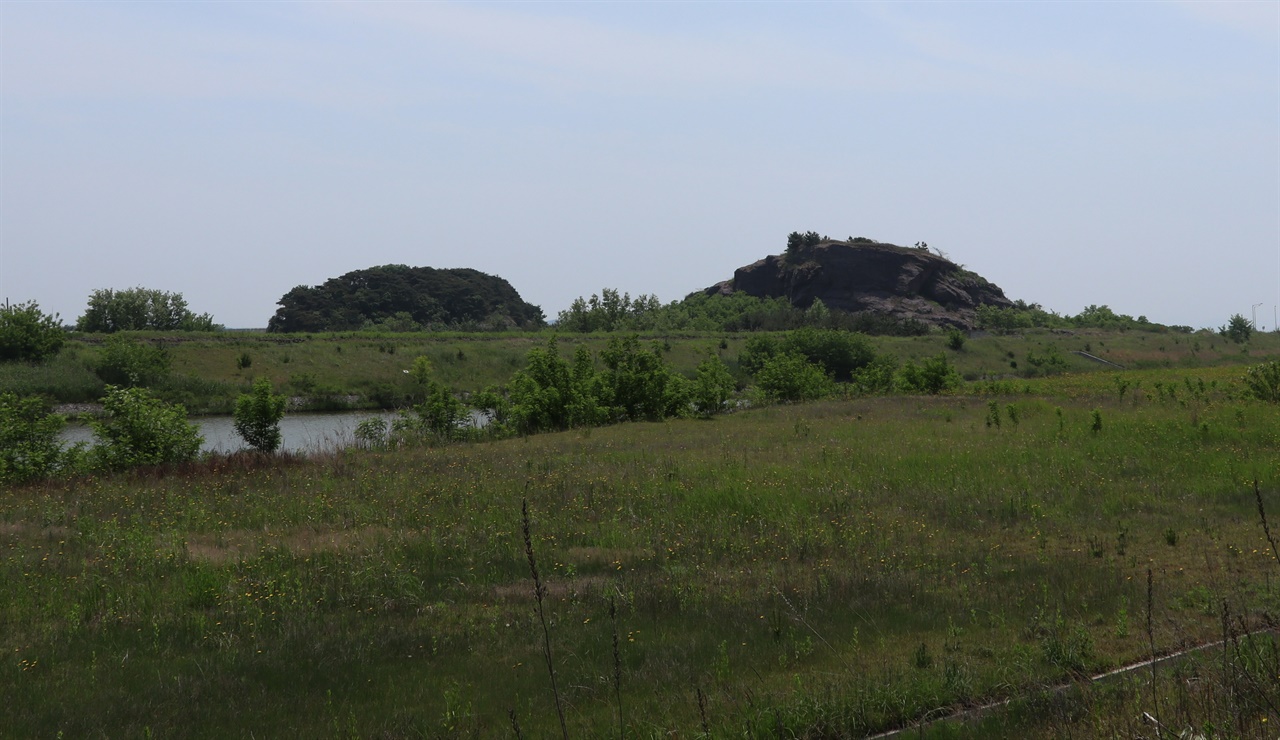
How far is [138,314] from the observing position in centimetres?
8831

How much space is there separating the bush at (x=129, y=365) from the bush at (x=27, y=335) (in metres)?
2.91

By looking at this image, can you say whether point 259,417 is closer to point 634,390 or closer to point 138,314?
point 634,390

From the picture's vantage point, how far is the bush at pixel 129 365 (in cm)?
4981

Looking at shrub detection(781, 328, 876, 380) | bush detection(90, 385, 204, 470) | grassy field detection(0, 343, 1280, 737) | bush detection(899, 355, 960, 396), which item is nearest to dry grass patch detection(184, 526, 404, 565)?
grassy field detection(0, 343, 1280, 737)

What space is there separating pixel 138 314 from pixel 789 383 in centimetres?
7274

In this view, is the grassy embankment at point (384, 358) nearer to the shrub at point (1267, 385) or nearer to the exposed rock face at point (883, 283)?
the shrub at point (1267, 385)

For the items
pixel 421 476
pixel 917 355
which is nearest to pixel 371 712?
pixel 421 476

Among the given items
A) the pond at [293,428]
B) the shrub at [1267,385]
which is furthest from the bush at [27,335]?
the shrub at [1267,385]

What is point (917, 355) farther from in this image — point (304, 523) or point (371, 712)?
point (371, 712)

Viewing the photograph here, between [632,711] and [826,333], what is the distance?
7129cm

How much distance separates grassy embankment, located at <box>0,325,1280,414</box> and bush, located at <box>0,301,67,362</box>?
0.91 m

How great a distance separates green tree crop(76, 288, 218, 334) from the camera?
3334 inches

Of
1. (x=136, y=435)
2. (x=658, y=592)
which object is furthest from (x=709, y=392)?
(x=658, y=592)

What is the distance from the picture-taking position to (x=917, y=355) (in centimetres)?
8331
